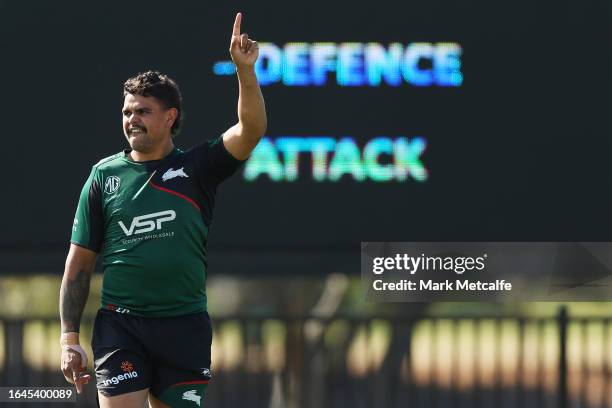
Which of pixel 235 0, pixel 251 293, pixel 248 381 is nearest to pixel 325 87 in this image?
pixel 235 0

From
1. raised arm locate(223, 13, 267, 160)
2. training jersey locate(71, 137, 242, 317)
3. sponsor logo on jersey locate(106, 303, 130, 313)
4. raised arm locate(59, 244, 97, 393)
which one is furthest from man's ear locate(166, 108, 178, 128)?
sponsor logo on jersey locate(106, 303, 130, 313)

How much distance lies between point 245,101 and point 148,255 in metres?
0.64

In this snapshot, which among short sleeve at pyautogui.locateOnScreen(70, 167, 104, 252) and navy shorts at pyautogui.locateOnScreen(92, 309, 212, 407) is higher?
short sleeve at pyautogui.locateOnScreen(70, 167, 104, 252)

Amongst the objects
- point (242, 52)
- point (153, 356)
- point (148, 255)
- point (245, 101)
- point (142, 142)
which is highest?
point (242, 52)

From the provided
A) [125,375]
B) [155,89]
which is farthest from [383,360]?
[155,89]

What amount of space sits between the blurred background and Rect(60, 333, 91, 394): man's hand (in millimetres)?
2401

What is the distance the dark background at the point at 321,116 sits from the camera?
269 inches

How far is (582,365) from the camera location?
712 cm

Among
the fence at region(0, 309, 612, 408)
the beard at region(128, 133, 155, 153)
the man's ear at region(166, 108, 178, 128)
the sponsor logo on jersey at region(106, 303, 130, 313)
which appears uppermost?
the man's ear at region(166, 108, 178, 128)

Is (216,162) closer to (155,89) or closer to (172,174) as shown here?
(172,174)

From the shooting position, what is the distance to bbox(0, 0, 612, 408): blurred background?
22.4 ft

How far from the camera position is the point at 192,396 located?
14.9ft

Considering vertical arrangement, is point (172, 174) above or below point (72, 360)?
above

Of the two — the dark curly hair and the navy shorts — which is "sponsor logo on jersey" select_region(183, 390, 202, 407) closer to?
the navy shorts
